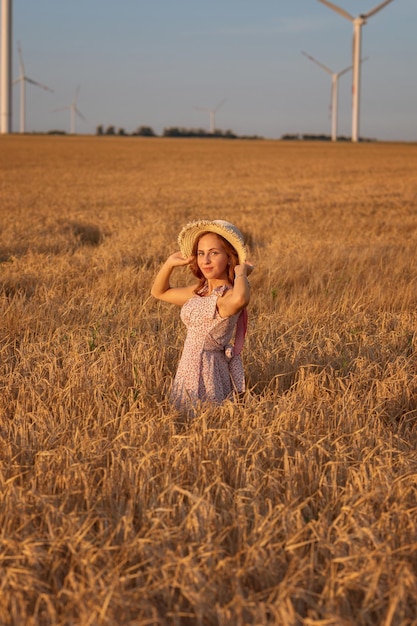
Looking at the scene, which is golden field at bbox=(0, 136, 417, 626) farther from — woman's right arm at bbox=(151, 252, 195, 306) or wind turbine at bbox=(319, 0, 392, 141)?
wind turbine at bbox=(319, 0, 392, 141)

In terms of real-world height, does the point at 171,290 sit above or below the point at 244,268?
below

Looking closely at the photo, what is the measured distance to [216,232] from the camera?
3.95 meters

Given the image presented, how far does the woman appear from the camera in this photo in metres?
3.89

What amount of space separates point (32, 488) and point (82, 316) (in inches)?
125

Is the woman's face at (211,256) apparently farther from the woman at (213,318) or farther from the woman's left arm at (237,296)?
the woman's left arm at (237,296)

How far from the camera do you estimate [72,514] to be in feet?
8.22

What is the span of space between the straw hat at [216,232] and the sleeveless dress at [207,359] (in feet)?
0.71

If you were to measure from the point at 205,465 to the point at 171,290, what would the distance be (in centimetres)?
153

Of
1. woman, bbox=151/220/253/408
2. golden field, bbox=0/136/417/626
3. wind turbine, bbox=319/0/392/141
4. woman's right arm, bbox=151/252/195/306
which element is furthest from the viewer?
wind turbine, bbox=319/0/392/141

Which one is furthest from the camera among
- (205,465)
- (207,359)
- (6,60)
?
(6,60)

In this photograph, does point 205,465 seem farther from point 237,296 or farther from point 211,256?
point 211,256

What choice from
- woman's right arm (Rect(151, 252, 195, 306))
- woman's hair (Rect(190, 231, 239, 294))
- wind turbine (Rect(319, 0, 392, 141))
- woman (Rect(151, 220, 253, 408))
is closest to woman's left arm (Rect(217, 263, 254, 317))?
woman (Rect(151, 220, 253, 408))

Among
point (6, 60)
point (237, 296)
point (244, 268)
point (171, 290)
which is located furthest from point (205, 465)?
point (6, 60)

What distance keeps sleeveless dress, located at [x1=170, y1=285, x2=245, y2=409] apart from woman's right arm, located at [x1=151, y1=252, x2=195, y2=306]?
0.16 metres
